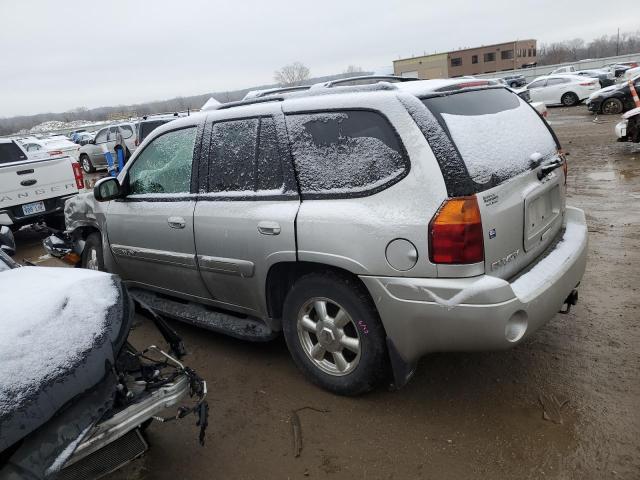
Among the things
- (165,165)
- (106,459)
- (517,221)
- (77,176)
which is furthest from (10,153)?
(517,221)

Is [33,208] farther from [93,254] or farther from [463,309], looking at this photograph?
[463,309]

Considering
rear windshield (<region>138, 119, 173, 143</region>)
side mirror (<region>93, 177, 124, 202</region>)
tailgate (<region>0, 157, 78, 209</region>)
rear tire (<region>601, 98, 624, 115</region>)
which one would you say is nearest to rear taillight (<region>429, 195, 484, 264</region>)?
side mirror (<region>93, 177, 124, 202</region>)

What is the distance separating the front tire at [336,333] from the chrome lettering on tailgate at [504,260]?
698mm

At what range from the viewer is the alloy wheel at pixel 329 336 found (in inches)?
117

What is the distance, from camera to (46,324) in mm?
2164

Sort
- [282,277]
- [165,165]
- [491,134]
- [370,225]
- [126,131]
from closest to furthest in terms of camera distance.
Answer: [370,225] < [491,134] < [282,277] < [165,165] < [126,131]

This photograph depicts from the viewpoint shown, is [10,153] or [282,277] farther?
[10,153]

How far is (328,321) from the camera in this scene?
3020 mm

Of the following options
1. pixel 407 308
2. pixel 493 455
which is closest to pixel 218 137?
pixel 407 308

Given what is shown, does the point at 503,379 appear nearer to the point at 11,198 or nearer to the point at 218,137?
the point at 218,137

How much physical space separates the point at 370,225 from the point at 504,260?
75 centimetres

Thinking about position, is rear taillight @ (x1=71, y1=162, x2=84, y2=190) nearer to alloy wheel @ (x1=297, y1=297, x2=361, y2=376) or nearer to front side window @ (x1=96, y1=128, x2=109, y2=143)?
alloy wheel @ (x1=297, y1=297, x2=361, y2=376)

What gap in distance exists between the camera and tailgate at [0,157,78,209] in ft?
24.7

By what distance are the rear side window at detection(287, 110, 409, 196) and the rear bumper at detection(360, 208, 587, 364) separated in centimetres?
55
